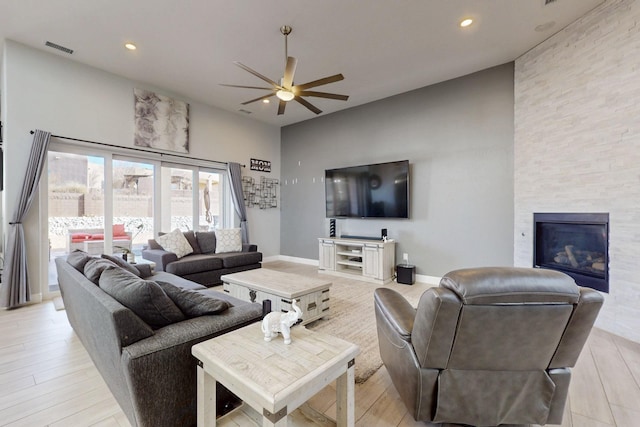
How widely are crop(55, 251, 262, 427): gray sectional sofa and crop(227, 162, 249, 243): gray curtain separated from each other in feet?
13.4

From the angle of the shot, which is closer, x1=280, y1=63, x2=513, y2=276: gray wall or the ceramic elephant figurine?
the ceramic elephant figurine

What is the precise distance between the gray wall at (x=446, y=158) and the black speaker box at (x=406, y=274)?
0.26m

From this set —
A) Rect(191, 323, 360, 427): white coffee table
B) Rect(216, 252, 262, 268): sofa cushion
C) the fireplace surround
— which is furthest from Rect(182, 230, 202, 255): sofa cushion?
the fireplace surround

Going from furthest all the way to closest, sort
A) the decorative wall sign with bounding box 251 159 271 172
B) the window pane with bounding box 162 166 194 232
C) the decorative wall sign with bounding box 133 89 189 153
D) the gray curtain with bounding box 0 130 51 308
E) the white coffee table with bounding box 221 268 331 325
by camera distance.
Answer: the decorative wall sign with bounding box 251 159 271 172 < the window pane with bounding box 162 166 194 232 < the decorative wall sign with bounding box 133 89 189 153 < the gray curtain with bounding box 0 130 51 308 < the white coffee table with bounding box 221 268 331 325

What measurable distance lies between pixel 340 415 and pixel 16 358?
9.03 ft

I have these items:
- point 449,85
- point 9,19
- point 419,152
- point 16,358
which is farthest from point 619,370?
point 9,19

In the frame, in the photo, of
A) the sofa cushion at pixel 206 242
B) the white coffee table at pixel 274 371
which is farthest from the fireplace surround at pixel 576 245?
the sofa cushion at pixel 206 242

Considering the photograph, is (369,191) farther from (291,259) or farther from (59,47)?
(59,47)

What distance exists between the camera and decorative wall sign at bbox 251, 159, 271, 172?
6.26 metres

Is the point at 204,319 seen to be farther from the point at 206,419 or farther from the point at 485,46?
the point at 485,46

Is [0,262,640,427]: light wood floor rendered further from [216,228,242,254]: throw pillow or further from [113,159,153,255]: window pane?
[216,228,242,254]: throw pillow

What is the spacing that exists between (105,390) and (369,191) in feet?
14.3

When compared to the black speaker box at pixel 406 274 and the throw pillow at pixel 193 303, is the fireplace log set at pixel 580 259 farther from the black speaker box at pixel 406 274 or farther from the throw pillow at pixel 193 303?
the throw pillow at pixel 193 303

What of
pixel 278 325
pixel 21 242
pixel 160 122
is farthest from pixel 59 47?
pixel 278 325
